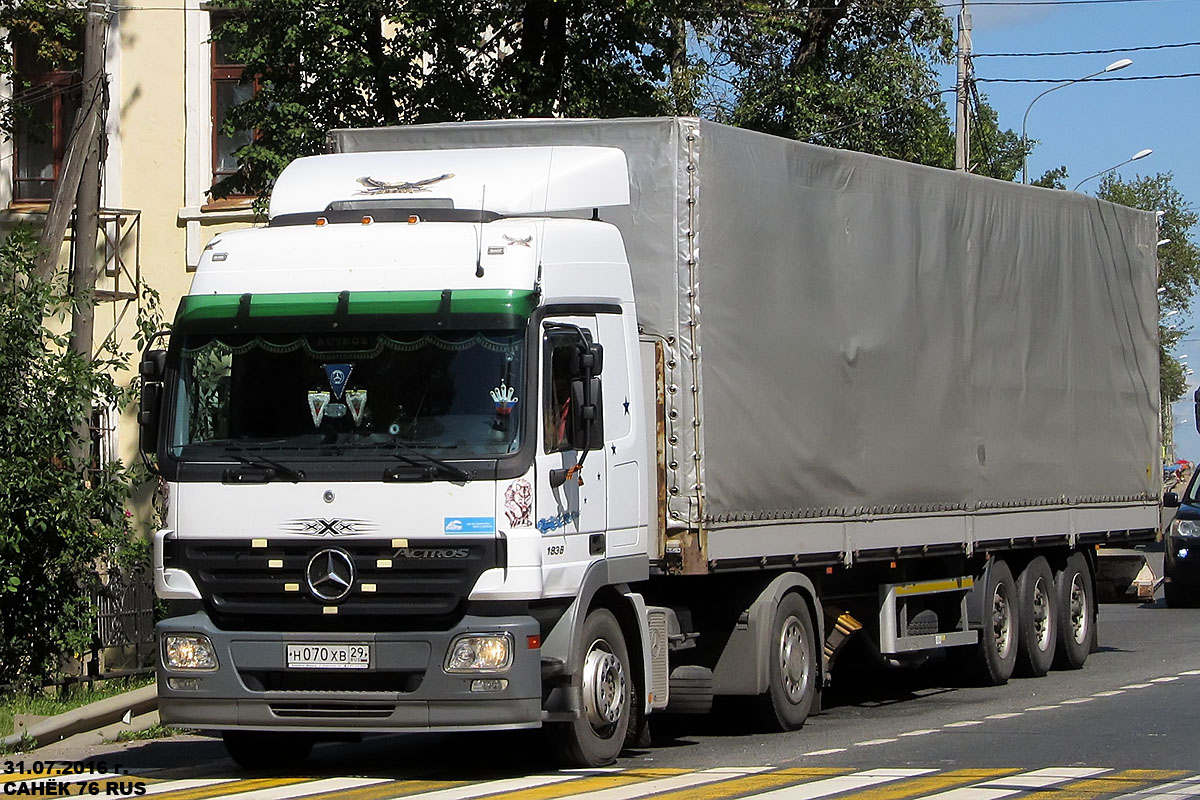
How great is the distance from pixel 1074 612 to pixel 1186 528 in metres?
8.20

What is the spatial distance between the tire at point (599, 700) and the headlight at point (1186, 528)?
51.4 feet

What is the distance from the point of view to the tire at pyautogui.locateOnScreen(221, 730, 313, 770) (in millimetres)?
11289

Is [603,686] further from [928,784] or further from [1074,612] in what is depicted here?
[1074,612]

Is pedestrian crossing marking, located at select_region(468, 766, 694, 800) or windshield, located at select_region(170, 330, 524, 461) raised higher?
windshield, located at select_region(170, 330, 524, 461)

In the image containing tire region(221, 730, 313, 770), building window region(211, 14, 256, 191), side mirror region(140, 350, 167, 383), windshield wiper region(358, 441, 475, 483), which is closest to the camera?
windshield wiper region(358, 441, 475, 483)

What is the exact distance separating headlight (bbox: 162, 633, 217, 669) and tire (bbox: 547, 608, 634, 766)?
1896mm

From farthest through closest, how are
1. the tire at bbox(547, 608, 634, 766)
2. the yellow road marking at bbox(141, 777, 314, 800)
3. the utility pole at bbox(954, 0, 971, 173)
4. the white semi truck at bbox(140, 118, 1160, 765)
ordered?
the utility pole at bbox(954, 0, 971, 173) → the tire at bbox(547, 608, 634, 766) → the white semi truck at bbox(140, 118, 1160, 765) → the yellow road marking at bbox(141, 777, 314, 800)

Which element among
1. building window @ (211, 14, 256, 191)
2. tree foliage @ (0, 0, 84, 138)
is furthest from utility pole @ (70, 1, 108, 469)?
building window @ (211, 14, 256, 191)

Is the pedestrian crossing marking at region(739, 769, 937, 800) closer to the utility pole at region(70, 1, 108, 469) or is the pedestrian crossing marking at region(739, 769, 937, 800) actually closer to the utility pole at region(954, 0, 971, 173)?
the utility pole at region(70, 1, 108, 469)

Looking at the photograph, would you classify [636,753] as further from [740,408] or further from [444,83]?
[444,83]

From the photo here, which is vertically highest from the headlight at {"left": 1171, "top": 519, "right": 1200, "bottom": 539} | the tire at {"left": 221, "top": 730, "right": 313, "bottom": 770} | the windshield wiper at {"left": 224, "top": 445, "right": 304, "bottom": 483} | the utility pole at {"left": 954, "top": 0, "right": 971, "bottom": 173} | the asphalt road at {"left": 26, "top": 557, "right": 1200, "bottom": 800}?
the utility pole at {"left": 954, "top": 0, "right": 971, "bottom": 173}

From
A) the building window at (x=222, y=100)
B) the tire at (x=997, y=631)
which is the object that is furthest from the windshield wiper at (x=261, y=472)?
the building window at (x=222, y=100)

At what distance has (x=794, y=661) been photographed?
13.1 m

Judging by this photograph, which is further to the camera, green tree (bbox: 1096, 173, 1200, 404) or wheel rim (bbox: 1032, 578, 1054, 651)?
green tree (bbox: 1096, 173, 1200, 404)
